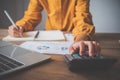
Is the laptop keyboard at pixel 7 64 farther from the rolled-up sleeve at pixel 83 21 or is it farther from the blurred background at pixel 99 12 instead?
the blurred background at pixel 99 12

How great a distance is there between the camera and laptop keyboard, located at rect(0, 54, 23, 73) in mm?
570

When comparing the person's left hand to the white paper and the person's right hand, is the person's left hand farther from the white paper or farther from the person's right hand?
the person's right hand

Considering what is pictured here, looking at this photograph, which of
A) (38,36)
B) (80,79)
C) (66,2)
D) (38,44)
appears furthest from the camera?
(66,2)

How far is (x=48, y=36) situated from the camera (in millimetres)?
1011

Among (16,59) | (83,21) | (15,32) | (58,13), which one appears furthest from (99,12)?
(16,59)

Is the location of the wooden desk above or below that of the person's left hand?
below

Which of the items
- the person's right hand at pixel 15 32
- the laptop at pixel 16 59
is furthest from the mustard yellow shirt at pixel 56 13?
the laptop at pixel 16 59

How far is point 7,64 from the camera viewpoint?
0.60m

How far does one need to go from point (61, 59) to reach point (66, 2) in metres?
Answer: 0.76

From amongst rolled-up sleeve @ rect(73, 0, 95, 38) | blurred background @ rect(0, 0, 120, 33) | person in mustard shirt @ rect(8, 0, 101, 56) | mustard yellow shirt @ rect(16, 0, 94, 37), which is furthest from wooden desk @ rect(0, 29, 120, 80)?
blurred background @ rect(0, 0, 120, 33)

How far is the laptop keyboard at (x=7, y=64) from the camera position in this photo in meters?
0.57

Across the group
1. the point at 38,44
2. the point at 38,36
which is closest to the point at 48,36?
the point at 38,36

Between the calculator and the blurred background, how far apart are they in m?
1.78

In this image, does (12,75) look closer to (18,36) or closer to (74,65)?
(74,65)
